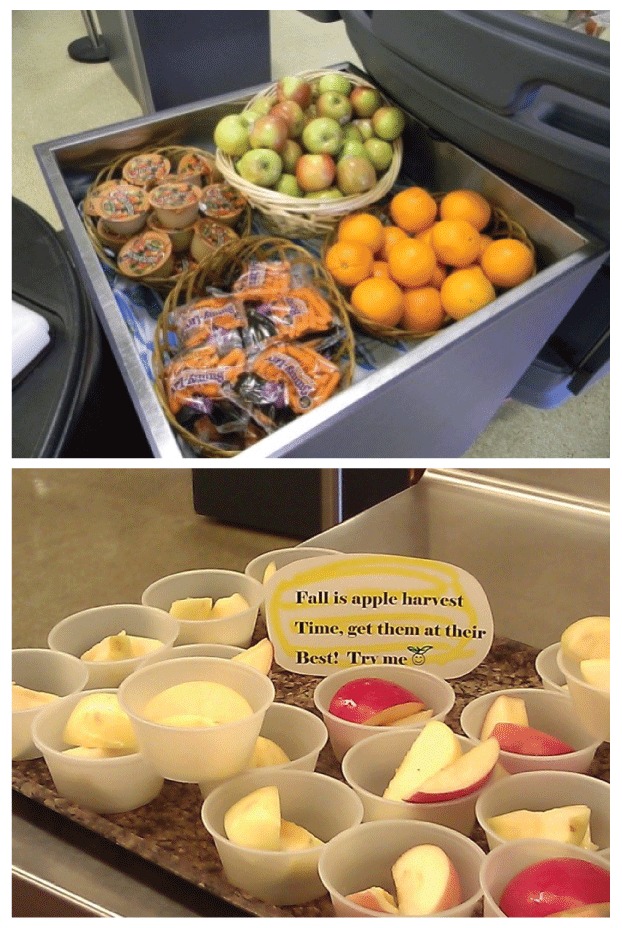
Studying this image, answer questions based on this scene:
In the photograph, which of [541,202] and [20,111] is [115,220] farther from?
[20,111]

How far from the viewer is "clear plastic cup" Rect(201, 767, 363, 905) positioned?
19.1 inches

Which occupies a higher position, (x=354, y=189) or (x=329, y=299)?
(x=354, y=189)

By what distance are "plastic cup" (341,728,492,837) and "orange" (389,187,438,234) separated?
102 centimetres

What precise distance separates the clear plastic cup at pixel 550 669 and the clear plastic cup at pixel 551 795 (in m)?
0.09

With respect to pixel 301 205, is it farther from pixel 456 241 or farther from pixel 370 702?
pixel 370 702

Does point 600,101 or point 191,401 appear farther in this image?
point 191,401

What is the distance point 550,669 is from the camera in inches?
24.7

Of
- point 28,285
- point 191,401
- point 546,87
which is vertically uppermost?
point 546,87

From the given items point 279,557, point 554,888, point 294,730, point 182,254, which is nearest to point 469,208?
point 182,254

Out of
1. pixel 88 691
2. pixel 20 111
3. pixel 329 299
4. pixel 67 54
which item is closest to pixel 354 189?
pixel 329 299

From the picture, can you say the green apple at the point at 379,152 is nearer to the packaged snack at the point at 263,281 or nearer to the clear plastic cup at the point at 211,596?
the packaged snack at the point at 263,281

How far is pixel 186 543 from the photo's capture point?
70 cm

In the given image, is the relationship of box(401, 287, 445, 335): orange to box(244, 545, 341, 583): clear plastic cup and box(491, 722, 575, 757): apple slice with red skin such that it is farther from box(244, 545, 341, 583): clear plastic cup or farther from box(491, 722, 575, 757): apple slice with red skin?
box(491, 722, 575, 757): apple slice with red skin

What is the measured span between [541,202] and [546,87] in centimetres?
25
